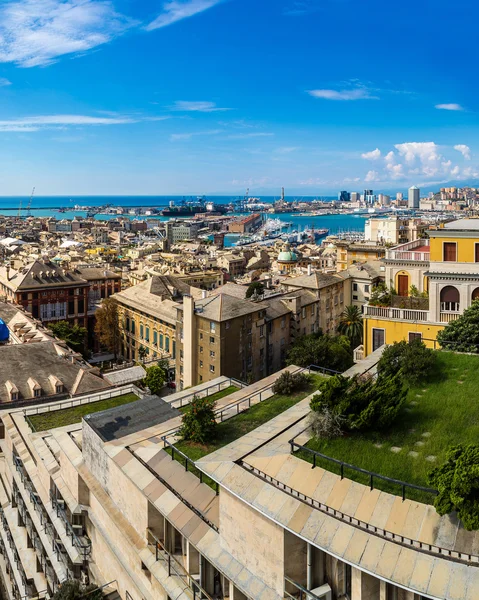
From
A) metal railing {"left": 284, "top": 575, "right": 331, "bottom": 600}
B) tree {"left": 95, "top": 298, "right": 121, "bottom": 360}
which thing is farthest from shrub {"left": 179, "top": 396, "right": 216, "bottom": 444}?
tree {"left": 95, "top": 298, "right": 121, "bottom": 360}

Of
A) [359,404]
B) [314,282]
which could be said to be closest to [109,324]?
[314,282]

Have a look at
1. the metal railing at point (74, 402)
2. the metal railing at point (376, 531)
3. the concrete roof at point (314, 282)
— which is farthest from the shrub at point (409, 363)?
the concrete roof at point (314, 282)

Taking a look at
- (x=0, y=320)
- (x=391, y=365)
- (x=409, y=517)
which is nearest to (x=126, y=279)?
(x=0, y=320)

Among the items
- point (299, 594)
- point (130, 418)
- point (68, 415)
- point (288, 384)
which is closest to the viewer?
point (299, 594)

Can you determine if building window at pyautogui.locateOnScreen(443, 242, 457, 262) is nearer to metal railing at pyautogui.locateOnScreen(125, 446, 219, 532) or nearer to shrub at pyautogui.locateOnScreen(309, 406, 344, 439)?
shrub at pyautogui.locateOnScreen(309, 406, 344, 439)

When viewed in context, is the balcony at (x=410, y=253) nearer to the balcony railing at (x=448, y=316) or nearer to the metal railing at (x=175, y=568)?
the balcony railing at (x=448, y=316)

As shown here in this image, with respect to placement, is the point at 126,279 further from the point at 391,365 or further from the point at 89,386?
the point at 391,365

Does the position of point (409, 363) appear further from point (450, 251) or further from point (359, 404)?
point (450, 251)
